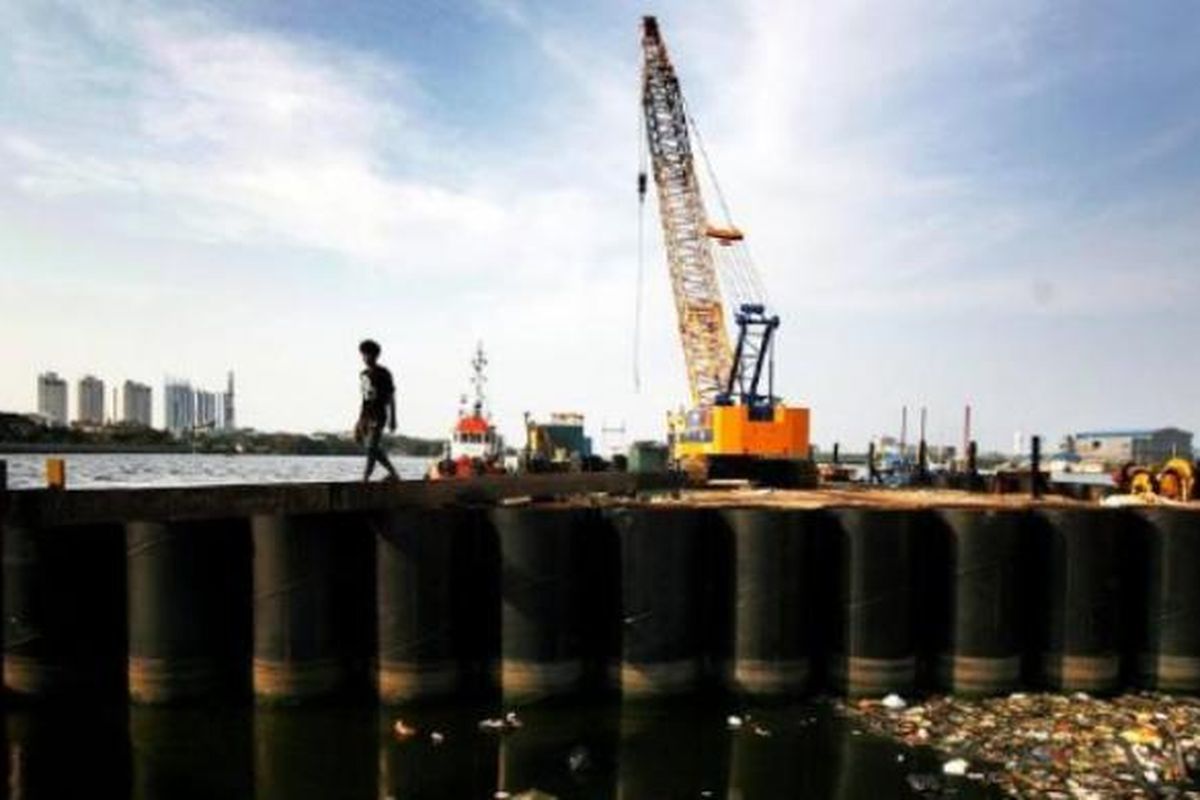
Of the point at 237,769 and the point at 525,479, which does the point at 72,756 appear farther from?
the point at 525,479

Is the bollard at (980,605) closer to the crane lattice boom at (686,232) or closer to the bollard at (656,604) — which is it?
the bollard at (656,604)

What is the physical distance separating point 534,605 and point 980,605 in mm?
6555

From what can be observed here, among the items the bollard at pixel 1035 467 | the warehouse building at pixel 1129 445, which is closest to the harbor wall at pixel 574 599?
the bollard at pixel 1035 467

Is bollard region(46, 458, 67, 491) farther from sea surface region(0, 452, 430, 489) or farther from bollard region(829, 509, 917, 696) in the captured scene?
sea surface region(0, 452, 430, 489)

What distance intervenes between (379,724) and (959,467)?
231ft

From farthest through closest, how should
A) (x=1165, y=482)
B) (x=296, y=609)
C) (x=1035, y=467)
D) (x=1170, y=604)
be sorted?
(x=1035, y=467)
(x=1165, y=482)
(x=1170, y=604)
(x=296, y=609)

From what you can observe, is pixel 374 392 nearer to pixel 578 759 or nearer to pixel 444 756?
pixel 444 756

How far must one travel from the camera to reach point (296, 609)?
11.1 meters

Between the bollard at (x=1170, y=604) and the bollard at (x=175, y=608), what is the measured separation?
1361 centimetres

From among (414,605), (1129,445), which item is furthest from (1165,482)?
(1129,445)

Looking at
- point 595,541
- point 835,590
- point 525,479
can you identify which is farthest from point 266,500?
point 835,590

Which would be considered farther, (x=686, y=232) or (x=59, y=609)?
(x=686, y=232)

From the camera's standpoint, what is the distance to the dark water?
9352 mm

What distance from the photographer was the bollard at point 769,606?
11812 millimetres
